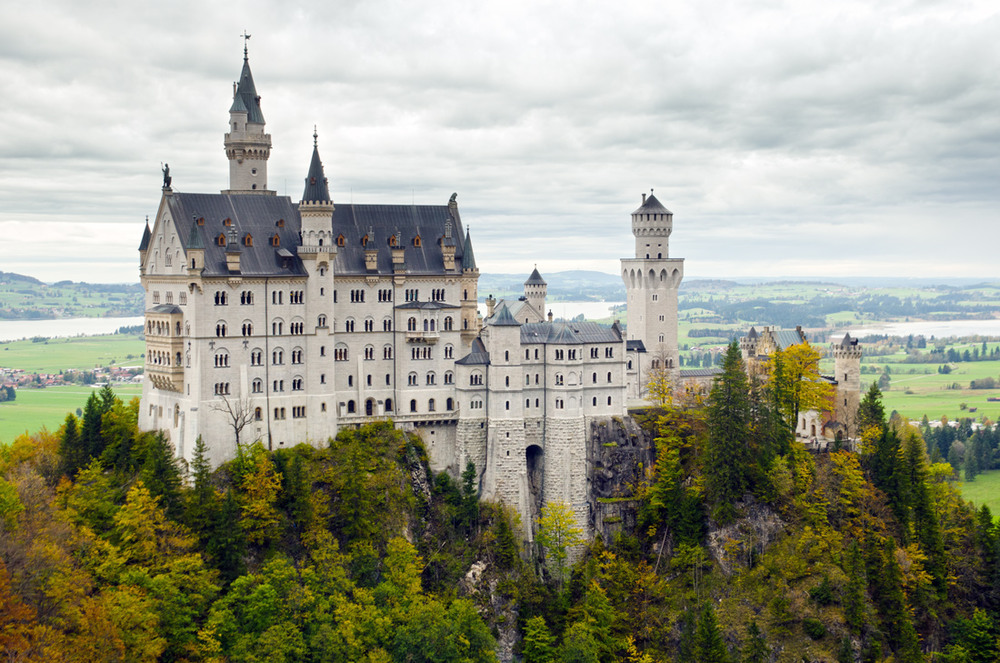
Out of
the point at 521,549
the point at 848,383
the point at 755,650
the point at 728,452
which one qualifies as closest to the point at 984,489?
the point at 848,383

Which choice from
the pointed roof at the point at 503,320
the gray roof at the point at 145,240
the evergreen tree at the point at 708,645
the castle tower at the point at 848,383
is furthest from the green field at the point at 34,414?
the evergreen tree at the point at 708,645

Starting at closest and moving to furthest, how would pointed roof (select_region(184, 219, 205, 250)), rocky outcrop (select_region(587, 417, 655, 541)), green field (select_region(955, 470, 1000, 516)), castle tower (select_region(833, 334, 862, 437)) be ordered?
pointed roof (select_region(184, 219, 205, 250)) < rocky outcrop (select_region(587, 417, 655, 541)) < castle tower (select_region(833, 334, 862, 437)) < green field (select_region(955, 470, 1000, 516))

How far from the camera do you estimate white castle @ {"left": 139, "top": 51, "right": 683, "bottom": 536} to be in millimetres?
86312

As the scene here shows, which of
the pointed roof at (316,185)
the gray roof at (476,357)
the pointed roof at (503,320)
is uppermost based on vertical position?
the pointed roof at (316,185)

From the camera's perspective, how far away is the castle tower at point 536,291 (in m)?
109

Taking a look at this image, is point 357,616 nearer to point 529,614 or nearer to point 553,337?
point 529,614

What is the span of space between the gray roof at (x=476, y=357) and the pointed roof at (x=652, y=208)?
27.1 meters

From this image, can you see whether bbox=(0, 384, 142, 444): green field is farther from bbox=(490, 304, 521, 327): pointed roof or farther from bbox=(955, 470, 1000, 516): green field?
bbox=(955, 470, 1000, 516): green field

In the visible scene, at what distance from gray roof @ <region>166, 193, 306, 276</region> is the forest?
51.2 ft

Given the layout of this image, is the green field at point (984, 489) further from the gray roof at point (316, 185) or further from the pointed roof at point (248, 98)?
the pointed roof at point (248, 98)

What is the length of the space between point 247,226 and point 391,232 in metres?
13.9

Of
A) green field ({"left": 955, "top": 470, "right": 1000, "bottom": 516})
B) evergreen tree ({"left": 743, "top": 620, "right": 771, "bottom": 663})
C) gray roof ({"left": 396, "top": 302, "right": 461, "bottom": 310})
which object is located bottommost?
evergreen tree ({"left": 743, "top": 620, "right": 771, "bottom": 663})

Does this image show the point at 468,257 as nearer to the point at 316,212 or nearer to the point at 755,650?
the point at 316,212

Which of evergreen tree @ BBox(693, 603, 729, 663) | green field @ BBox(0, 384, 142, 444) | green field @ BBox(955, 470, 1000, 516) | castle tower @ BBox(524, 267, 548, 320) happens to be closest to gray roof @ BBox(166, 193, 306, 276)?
castle tower @ BBox(524, 267, 548, 320)
